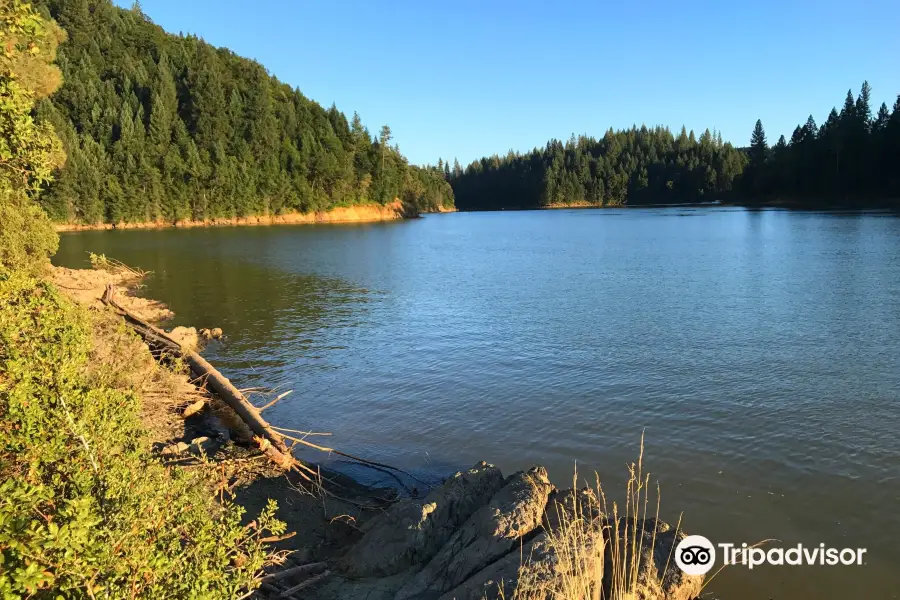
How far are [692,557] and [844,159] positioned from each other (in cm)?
10919

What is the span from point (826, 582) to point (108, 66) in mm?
132711

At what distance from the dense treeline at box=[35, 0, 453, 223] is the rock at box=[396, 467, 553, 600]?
91304mm

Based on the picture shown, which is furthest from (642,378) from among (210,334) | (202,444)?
(210,334)

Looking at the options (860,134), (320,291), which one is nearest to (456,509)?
(320,291)

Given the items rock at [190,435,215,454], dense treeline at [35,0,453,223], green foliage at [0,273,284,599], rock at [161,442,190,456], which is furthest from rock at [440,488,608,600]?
dense treeline at [35,0,453,223]

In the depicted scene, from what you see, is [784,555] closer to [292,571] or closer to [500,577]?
[500,577]

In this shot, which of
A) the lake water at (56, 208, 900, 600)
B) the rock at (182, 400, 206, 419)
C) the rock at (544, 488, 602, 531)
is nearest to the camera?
the rock at (544, 488, 602, 531)

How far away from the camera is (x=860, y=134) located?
297ft

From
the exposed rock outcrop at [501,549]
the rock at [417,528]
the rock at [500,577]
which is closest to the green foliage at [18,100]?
the rock at [417,528]

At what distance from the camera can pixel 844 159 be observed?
91.6 meters

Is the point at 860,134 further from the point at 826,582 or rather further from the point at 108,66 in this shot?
the point at 108,66

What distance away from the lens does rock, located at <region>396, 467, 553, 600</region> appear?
5621 mm

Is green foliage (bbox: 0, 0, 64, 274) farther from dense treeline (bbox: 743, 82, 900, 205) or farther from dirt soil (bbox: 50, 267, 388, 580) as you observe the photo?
dense treeline (bbox: 743, 82, 900, 205)

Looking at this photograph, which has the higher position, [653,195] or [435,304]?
[653,195]
